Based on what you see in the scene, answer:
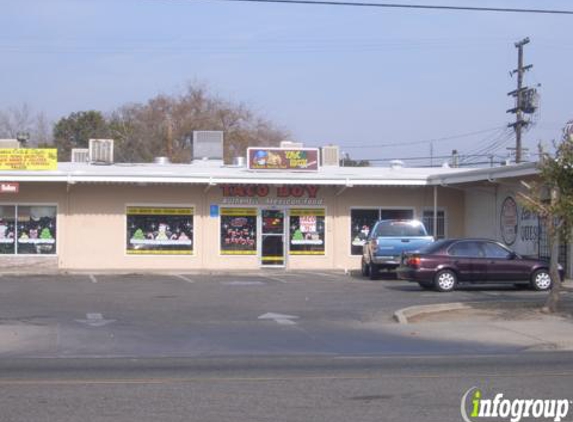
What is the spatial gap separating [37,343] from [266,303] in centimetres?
755

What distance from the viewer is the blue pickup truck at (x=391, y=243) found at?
Result: 2886 centimetres

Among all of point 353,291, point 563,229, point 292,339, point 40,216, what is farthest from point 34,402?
point 40,216

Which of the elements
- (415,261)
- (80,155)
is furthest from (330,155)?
(415,261)

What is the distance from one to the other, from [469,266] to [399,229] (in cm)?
568

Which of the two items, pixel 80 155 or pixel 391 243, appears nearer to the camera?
pixel 391 243

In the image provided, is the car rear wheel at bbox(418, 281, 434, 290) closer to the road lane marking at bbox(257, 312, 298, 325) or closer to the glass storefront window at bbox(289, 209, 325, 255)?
the road lane marking at bbox(257, 312, 298, 325)

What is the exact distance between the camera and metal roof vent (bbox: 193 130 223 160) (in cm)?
3934

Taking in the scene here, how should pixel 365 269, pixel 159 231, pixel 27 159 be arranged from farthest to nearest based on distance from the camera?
pixel 159 231, pixel 27 159, pixel 365 269

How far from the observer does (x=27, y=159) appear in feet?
104

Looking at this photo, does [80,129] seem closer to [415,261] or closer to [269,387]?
[415,261]

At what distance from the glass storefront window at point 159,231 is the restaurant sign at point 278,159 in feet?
9.90

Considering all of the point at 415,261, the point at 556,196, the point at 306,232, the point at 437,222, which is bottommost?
the point at 415,261

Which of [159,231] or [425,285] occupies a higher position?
[159,231]

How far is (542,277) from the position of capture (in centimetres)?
2453
